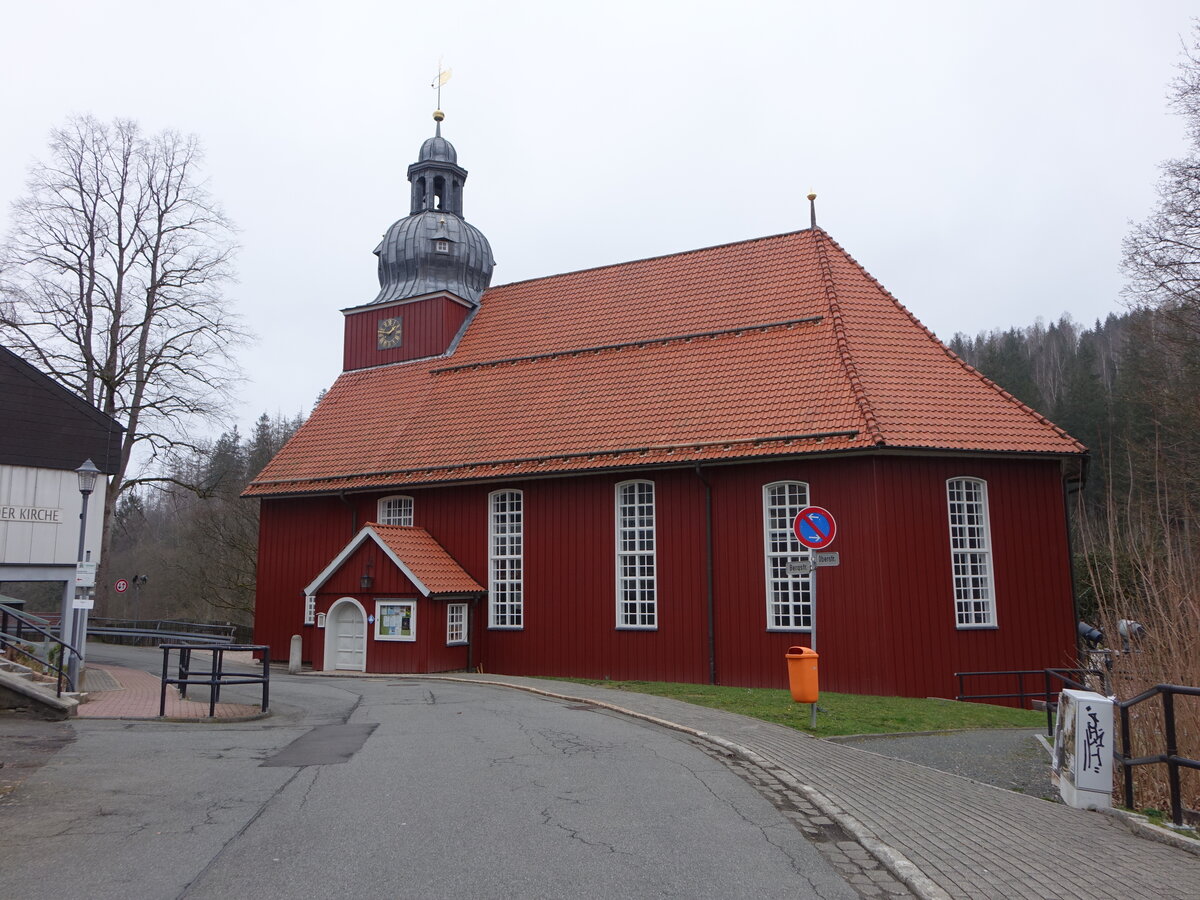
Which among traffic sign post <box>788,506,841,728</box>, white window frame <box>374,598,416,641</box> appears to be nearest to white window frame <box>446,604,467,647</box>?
white window frame <box>374,598,416,641</box>

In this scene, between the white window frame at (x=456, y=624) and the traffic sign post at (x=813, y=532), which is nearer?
the traffic sign post at (x=813, y=532)

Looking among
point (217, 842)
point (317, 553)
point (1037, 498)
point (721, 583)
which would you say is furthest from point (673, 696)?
point (317, 553)

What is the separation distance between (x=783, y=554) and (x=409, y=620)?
8.45 metres

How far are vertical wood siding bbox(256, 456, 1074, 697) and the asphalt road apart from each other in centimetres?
746

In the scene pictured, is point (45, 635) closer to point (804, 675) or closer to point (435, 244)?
point (804, 675)

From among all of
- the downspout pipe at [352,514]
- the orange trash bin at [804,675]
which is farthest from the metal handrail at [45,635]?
the orange trash bin at [804,675]

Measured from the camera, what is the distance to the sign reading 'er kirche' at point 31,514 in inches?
645

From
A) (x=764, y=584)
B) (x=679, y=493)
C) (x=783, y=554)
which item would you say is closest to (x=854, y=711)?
(x=764, y=584)

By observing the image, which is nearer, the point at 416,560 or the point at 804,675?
the point at 804,675

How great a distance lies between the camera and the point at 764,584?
18.6 m

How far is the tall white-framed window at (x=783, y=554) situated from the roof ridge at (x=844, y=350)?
1832 mm

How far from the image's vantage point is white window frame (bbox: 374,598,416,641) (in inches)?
833

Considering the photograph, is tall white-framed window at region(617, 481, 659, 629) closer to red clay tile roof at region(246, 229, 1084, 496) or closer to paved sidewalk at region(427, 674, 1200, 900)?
red clay tile roof at region(246, 229, 1084, 496)

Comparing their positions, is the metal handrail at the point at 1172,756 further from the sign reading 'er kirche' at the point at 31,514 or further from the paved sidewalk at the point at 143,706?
the sign reading 'er kirche' at the point at 31,514
